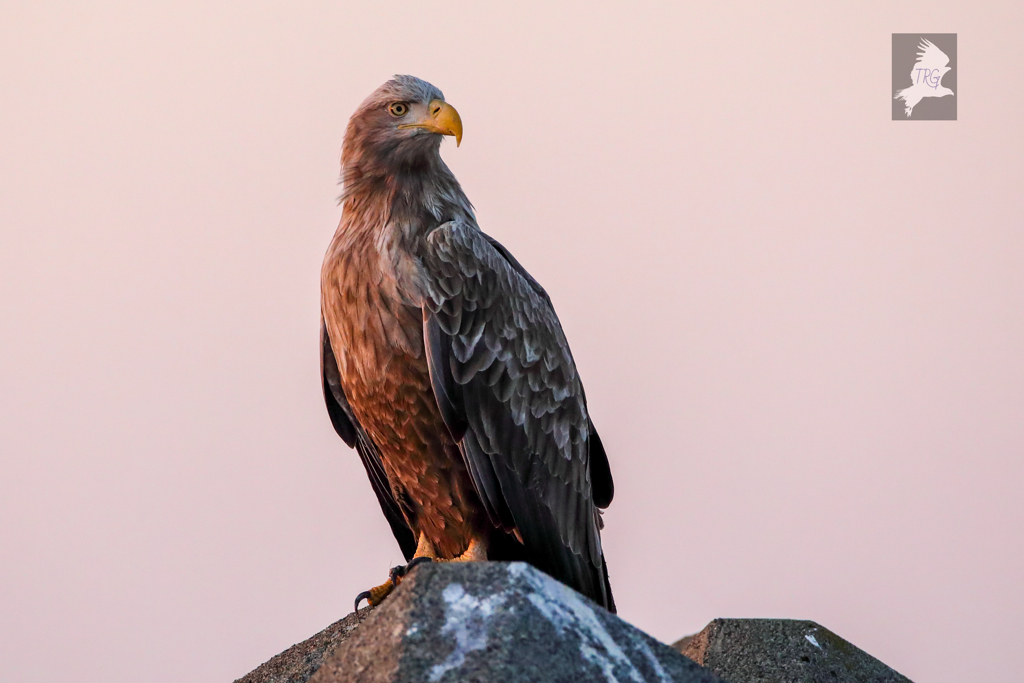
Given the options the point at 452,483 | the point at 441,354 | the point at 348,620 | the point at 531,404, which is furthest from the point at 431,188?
the point at 348,620

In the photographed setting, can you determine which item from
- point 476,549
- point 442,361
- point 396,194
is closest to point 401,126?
point 396,194

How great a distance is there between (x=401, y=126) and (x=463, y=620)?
2113 mm

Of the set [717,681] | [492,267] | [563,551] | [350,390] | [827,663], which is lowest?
[827,663]

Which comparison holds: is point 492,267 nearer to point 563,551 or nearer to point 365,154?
point 365,154

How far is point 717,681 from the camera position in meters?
2.08

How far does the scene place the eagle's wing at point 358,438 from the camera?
3.74m

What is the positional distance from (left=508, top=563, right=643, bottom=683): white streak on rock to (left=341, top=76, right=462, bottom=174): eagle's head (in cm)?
191

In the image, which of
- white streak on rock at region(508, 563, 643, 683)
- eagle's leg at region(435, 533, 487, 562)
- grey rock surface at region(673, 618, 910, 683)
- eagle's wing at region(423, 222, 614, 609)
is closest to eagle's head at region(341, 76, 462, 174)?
eagle's wing at region(423, 222, 614, 609)

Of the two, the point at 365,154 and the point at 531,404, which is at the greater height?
the point at 365,154

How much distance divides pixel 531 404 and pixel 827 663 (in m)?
1.86

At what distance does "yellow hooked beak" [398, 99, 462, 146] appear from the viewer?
11.3 feet

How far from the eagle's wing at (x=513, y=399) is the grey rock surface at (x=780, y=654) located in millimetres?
591

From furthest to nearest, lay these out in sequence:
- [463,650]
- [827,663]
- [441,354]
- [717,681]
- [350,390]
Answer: [827,663]
[350,390]
[441,354]
[717,681]
[463,650]

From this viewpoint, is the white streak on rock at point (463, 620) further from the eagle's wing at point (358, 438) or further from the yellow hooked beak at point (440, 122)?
the yellow hooked beak at point (440, 122)
